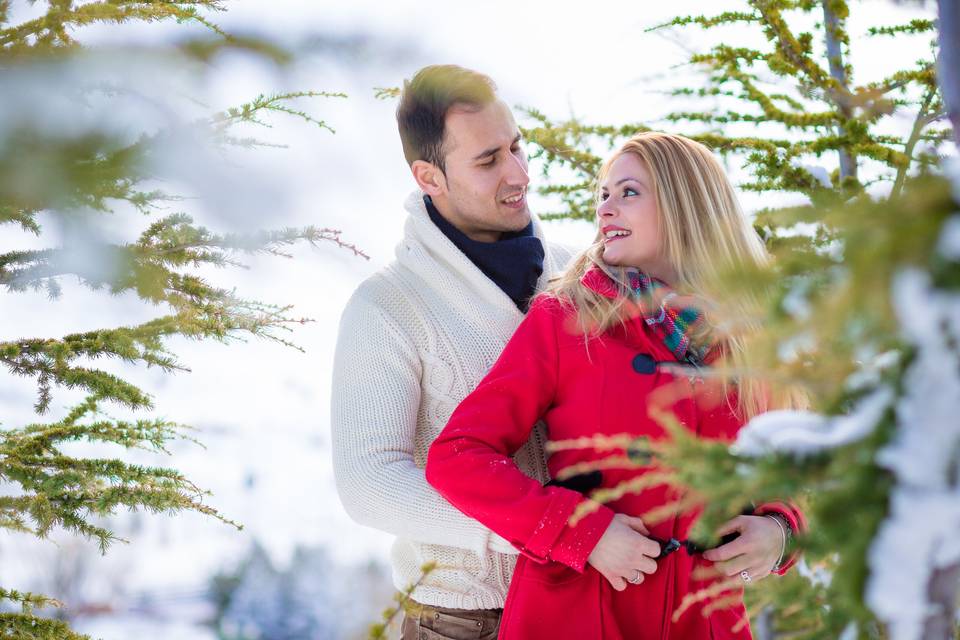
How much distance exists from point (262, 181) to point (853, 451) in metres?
2.77

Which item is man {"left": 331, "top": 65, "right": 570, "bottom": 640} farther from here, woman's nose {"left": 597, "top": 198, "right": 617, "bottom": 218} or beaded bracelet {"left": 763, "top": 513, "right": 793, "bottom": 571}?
beaded bracelet {"left": 763, "top": 513, "right": 793, "bottom": 571}

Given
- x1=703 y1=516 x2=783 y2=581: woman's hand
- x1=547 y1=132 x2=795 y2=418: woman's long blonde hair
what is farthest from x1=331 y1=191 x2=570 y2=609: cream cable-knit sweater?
x1=703 y1=516 x2=783 y2=581: woman's hand

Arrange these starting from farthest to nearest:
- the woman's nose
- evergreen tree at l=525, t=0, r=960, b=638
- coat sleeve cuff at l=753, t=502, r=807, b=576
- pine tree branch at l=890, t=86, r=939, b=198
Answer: the woman's nose, pine tree branch at l=890, t=86, r=939, b=198, coat sleeve cuff at l=753, t=502, r=807, b=576, evergreen tree at l=525, t=0, r=960, b=638

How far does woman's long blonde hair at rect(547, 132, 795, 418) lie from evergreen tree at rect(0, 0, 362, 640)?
106 cm

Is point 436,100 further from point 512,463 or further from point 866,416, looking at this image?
point 866,416

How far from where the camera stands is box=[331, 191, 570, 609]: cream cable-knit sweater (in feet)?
8.16

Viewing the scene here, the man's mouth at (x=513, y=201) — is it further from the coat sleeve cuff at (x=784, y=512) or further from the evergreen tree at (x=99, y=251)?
the coat sleeve cuff at (x=784, y=512)

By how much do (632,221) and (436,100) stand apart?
0.97 m

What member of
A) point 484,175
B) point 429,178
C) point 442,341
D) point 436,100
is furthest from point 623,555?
point 436,100

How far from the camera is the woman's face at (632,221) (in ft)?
8.44

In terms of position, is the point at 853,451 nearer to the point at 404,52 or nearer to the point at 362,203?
the point at 404,52

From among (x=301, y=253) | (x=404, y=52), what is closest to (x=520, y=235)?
(x=301, y=253)

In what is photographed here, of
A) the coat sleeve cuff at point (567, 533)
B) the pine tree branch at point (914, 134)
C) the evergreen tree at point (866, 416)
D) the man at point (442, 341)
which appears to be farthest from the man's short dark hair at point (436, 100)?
the evergreen tree at point (866, 416)

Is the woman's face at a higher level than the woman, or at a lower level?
higher
